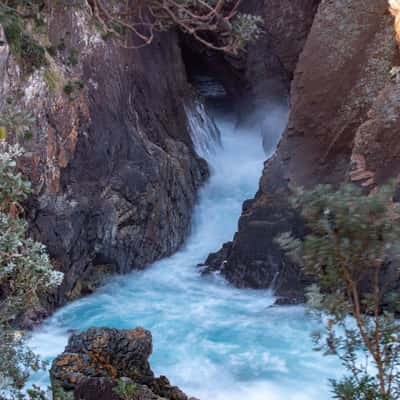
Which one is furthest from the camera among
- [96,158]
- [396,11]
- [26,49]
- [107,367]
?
[96,158]

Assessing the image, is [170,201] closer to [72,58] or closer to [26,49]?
[72,58]

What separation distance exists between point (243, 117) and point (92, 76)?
11.7 meters

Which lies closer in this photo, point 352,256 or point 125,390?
point 352,256

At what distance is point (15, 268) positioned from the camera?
3797mm

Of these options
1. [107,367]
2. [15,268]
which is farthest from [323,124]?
[15,268]

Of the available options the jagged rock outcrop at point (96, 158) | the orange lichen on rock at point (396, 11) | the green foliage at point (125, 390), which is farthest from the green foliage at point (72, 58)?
the green foliage at point (125, 390)

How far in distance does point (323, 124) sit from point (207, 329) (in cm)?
523

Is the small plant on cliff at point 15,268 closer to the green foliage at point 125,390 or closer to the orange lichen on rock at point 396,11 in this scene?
the green foliage at point 125,390

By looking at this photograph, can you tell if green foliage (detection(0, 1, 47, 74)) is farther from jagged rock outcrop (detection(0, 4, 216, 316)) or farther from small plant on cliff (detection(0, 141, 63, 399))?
small plant on cliff (detection(0, 141, 63, 399))

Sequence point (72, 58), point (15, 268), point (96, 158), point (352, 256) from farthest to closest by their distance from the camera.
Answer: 1. point (96, 158)
2. point (72, 58)
3. point (15, 268)
4. point (352, 256)

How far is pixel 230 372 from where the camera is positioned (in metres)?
7.20

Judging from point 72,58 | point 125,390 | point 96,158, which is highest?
point 72,58

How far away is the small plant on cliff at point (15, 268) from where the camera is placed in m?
3.35

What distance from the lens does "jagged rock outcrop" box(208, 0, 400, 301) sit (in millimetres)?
10227
